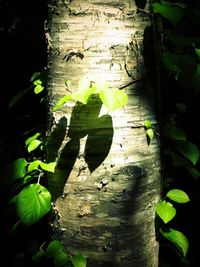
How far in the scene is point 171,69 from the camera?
141 centimetres

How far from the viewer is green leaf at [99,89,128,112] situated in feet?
2.99

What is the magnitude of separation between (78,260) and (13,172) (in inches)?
18.1

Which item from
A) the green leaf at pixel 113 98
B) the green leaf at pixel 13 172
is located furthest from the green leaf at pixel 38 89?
the green leaf at pixel 113 98

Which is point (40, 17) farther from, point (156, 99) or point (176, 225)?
point (156, 99)

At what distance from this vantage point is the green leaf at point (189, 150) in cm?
132

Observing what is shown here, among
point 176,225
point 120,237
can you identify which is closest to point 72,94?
point 120,237

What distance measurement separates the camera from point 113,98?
3.04ft

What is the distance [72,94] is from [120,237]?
0.53 meters

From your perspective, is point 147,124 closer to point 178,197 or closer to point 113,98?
point 113,98

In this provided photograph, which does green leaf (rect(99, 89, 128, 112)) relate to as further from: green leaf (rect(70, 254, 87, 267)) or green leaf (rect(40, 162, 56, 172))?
green leaf (rect(70, 254, 87, 267))

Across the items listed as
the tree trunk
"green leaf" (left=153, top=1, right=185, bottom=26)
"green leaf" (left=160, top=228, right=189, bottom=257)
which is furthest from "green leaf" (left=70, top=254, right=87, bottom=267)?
"green leaf" (left=153, top=1, right=185, bottom=26)

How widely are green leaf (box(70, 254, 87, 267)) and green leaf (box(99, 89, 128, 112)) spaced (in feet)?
1.77

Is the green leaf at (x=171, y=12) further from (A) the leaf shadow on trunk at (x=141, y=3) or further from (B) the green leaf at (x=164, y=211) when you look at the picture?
(B) the green leaf at (x=164, y=211)

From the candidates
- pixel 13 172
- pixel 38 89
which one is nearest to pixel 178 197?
pixel 13 172
